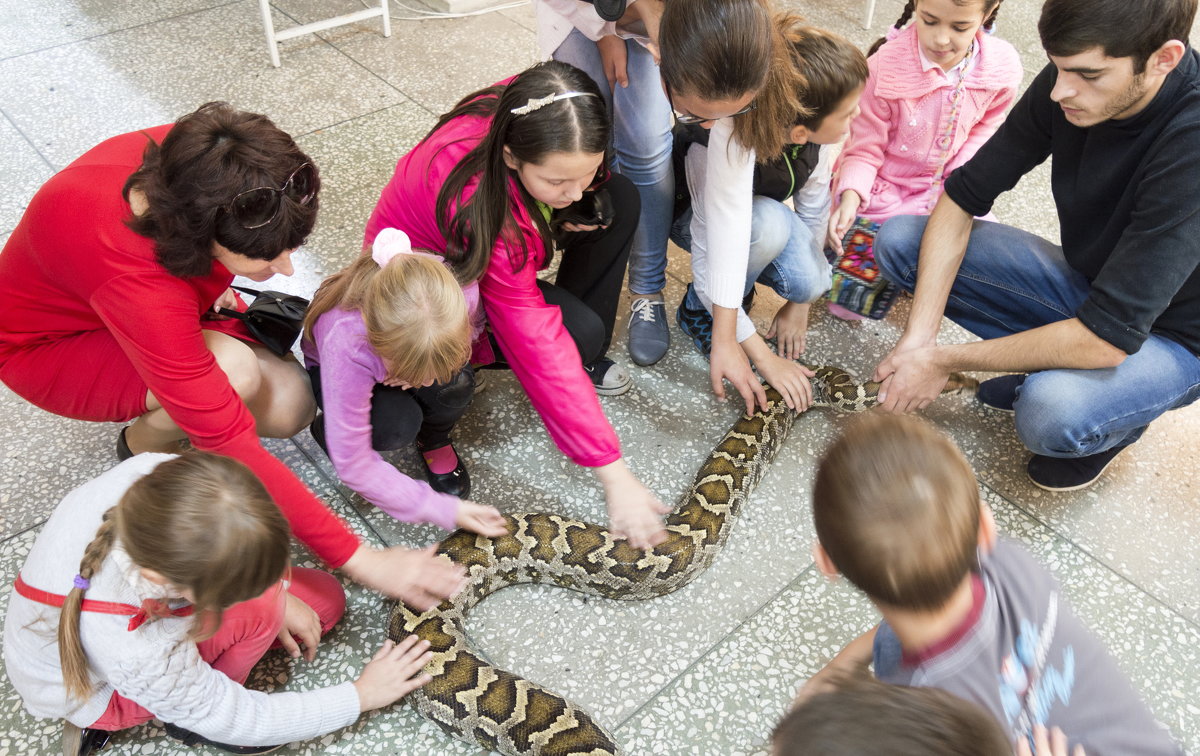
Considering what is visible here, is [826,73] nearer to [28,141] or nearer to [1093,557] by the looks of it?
[1093,557]

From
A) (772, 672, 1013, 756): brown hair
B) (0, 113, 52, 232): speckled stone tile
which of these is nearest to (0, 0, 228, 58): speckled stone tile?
(0, 113, 52, 232): speckled stone tile

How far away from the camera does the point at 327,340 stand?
2207 mm

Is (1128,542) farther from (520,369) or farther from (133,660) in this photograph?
(133,660)

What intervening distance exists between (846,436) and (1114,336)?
139 centimetres

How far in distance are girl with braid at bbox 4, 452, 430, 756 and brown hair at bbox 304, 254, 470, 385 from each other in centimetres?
48

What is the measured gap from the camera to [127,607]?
1729 mm

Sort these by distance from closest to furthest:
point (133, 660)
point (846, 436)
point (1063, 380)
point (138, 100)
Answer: point (846, 436) < point (133, 660) < point (1063, 380) < point (138, 100)

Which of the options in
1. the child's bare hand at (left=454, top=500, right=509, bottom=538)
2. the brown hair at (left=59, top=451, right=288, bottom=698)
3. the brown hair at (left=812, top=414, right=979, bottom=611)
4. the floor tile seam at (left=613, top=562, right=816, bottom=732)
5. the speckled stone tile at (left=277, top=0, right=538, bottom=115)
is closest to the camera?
the brown hair at (left=812, top=414, right=979, bottom=611)

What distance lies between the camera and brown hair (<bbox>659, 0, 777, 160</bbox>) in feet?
6.88

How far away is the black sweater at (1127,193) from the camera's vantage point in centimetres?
223

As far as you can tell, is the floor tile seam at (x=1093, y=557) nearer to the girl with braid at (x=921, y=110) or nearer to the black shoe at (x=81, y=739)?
the girl with braid at (x=921, y=110)

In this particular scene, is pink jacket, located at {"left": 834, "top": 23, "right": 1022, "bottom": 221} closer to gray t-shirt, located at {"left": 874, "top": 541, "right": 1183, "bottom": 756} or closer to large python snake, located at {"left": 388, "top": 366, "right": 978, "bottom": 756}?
large python snake, located at {"left": 388, "top": 366, "right": 978, "bottom": 756}

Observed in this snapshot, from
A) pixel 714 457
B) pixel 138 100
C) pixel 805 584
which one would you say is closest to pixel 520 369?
pixel 714 457

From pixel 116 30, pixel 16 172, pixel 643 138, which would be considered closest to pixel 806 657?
pixel 643 138
